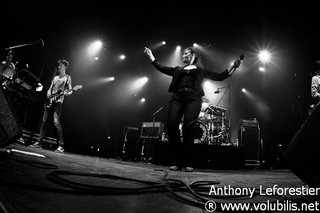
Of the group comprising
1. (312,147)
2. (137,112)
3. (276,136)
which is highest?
(137,112)

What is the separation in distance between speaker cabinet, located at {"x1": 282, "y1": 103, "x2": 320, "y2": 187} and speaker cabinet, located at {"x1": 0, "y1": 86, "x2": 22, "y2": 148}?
1783 millimetres

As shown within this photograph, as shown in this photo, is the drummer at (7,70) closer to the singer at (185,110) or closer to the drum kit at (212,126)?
the singer at (185,110)

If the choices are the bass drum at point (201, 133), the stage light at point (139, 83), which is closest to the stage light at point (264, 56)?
the bass drum at point (201, 133)

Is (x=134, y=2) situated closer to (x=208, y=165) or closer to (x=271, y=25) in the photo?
(x=271, y=25)

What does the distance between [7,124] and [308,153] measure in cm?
185

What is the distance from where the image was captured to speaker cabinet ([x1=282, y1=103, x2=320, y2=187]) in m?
1.06

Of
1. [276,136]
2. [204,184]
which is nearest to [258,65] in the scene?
[276,136]

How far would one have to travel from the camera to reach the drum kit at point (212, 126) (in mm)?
8117

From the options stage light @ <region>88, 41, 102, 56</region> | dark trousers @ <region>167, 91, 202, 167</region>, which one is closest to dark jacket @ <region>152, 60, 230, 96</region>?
dark trousers @ <region>167, 91, 202, 167</region>

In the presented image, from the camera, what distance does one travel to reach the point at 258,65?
12.2 meters

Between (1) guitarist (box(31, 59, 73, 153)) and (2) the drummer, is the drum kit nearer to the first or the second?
(1) guitarist (box(31, 59, 73, 153))

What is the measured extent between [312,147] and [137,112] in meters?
12.2

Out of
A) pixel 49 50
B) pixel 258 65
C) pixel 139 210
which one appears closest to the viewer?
pixel 139 210

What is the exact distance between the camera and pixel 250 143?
24.7 feet
